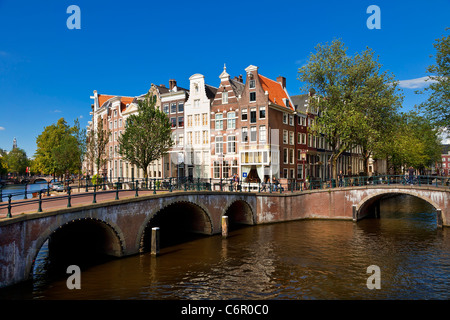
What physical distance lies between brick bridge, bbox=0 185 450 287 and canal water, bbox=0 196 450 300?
1.15 m

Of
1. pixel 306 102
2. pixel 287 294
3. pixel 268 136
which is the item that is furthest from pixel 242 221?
pixel 306 102

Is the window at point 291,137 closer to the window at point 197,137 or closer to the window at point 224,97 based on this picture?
the window at point 224,97

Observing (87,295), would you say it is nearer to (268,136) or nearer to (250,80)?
(268,136)

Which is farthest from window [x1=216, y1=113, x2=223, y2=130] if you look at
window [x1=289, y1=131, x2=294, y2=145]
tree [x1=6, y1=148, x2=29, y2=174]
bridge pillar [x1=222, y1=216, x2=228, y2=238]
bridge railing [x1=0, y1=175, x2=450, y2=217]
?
tree [x1=6, y1=148, x2=29, y2=174]

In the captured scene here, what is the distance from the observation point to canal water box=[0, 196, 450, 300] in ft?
44.8

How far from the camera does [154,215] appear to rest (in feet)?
76.1

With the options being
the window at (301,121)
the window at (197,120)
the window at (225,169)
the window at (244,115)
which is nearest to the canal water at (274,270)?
the window at (225,169)

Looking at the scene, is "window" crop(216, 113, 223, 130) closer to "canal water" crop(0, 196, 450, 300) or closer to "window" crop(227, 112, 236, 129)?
"window" crop(227, 112, 236, 129)

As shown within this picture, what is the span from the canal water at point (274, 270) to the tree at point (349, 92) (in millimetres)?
13890

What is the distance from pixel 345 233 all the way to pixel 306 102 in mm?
24694

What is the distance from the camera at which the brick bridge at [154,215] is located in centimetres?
1355

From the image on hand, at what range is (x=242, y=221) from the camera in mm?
30734

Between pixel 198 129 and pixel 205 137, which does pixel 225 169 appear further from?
pixel 198 129
